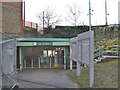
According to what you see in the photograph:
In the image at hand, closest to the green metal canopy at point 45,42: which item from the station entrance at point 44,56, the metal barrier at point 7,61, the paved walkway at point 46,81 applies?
the station entrance at point 44,56

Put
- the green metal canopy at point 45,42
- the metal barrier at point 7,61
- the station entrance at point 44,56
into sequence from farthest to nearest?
the station entrance at point 44,56 → the green metal canopy at point 45,42 → the metal barrier at point 7,61

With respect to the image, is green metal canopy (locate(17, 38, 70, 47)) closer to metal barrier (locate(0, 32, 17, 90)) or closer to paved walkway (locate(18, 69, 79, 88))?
paved walkway (locate(18, 69, 79, 88))

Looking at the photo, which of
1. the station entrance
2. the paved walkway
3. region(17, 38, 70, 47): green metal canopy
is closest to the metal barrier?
the paved walkway

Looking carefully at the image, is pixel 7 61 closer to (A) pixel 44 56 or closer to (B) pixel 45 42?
(B) pixel 45 42

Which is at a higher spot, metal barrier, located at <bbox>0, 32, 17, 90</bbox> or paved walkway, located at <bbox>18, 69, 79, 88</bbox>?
metal barrier, located at <bbox>0, 32, 17, 90</bbox>

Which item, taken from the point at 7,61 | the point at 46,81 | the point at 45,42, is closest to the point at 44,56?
the point at 45,42

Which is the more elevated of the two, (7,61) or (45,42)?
(45,42)

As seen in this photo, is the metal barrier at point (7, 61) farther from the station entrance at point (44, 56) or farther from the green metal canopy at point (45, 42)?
the station entrance at point (44, 56)

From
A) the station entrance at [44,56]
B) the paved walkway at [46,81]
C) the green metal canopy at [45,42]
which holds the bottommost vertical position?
the paved walkway at [46,81]

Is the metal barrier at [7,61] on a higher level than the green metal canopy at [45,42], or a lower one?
lower

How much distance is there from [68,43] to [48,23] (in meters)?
19.3

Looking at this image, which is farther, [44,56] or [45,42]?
[44,56]

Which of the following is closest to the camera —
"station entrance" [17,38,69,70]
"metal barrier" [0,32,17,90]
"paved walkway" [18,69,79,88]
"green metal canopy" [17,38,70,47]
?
"metal barrier" [0,32,17,90]

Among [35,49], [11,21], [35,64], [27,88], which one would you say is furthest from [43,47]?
[27,88]
